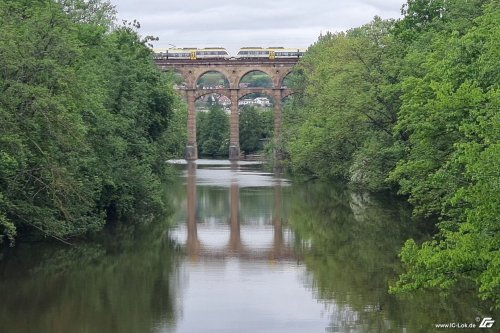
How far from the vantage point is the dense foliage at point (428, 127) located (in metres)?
18.4

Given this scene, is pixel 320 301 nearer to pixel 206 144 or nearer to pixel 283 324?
pixel 283 324

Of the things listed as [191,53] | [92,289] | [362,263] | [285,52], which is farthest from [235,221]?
[191,53]

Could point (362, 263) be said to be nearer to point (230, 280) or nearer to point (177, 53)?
point (230, 280)

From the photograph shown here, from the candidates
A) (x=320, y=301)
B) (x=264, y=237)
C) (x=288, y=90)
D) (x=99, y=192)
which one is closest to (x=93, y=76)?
(x=99, y=192)

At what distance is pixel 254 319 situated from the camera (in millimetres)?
23781

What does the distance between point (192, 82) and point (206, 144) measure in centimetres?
1188

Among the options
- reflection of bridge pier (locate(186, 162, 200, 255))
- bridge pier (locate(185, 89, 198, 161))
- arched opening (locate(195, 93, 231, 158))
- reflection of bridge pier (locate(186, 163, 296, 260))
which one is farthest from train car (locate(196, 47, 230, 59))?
reflection of bridge pier (locate(186, 163, 296, 260))

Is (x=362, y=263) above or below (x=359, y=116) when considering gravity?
below

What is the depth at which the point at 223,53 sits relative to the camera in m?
116

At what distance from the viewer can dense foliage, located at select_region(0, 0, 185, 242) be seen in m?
31.2

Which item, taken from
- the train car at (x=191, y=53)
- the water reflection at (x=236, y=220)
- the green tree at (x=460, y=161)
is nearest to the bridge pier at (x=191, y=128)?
the train car at (x=191, y=53)

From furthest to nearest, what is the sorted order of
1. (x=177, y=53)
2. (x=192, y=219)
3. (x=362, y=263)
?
(x=177, y=53), (x=192, y=219), (x=362, y=263)

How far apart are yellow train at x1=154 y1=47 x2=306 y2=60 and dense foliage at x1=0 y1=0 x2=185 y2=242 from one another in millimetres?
68635

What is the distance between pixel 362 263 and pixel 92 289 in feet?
28.6
